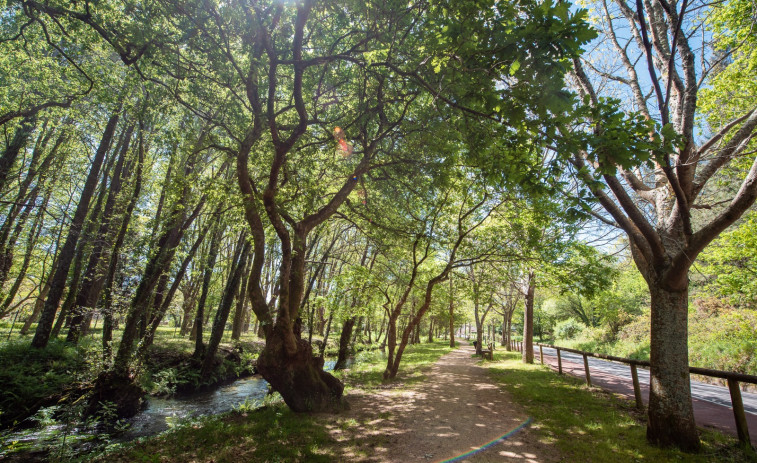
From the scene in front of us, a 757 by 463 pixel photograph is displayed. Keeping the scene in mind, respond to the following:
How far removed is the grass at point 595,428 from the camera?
4680 millimetres

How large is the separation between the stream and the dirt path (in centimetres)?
361

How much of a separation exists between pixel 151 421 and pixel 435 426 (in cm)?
786

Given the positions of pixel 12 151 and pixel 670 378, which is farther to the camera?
pixel 12 151

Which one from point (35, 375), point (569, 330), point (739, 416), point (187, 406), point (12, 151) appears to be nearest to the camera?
point (739, 416)

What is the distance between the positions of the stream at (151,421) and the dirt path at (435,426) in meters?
3.61

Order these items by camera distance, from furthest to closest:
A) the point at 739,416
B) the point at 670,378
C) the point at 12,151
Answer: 1. the point at 12,151
2. the point at 670,378
3. the point at 739,416

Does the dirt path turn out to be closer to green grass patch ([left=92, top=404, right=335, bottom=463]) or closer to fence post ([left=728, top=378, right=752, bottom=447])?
green grass patch ([left=92, top=404, right=335, bottom=463])

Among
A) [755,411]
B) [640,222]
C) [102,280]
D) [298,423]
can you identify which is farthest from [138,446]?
[102,280]

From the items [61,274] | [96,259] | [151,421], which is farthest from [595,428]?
[96,259]

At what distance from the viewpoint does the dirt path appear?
5.16 metres

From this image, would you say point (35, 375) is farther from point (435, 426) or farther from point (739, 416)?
point (739, 416)

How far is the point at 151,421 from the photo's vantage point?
28.6ft

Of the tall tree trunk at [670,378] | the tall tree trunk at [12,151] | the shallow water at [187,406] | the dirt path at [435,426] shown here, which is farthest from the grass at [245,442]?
the tall tree trunk at [12,151]

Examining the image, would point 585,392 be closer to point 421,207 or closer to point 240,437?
point 421,207
